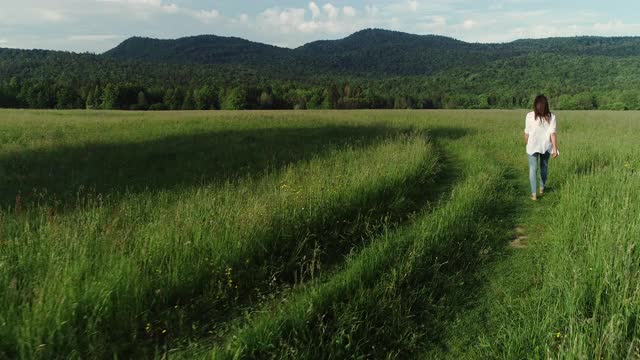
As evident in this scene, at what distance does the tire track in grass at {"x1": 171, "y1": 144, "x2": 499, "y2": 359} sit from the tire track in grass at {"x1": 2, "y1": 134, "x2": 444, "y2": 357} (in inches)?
23.2

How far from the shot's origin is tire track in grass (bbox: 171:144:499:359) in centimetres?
313

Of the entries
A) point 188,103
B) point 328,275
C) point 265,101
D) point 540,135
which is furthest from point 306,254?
point 265,101

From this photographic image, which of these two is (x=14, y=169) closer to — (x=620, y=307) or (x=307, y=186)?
(x=307, y=186)

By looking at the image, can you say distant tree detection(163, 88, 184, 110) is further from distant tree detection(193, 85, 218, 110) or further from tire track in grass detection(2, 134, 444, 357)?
tire track in grass detection(2, 134, 444, 357)

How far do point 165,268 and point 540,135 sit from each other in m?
7.76

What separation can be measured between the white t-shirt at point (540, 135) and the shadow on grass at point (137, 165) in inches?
240

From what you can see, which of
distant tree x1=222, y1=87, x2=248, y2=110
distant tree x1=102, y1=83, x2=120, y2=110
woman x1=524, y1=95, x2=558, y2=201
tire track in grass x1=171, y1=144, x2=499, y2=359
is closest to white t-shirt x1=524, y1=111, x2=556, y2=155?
woman x1=524, y1=95, x2=558, y2=201

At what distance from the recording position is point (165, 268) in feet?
13.8

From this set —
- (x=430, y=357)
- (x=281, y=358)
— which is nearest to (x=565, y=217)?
(x=430, y=357)

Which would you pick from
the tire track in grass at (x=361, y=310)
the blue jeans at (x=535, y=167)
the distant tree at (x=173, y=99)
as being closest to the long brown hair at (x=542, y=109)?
the blue jeans at (x=535, y=167)

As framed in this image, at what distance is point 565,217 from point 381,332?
4.16 m

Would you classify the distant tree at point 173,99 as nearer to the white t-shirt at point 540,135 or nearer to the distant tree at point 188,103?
the distant tree at point 188,103

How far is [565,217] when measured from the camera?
19.7 ft

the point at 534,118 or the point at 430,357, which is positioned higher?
the point at 534,118
